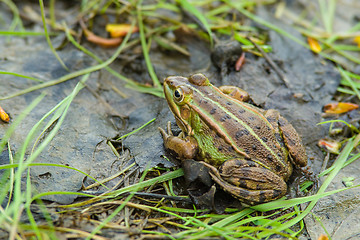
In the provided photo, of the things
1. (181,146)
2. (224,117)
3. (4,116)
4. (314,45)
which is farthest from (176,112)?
(314,45)

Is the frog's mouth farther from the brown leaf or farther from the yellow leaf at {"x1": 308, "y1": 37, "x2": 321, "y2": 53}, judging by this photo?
the yellow leaf at {"x1": 308, "y1": 37, "x2": 321, "y2": 53}

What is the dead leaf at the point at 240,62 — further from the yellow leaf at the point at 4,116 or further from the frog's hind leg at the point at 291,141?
the yellow leaf at the point at 4,116

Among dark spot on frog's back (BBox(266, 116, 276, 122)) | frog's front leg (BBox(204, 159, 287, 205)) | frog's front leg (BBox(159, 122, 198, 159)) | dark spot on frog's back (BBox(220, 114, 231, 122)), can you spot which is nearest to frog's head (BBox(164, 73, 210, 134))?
frog's front leg (BBox(159, 122, 198, 159))

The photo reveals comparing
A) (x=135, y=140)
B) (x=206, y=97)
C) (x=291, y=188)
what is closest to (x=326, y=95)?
(x=291, y=188)

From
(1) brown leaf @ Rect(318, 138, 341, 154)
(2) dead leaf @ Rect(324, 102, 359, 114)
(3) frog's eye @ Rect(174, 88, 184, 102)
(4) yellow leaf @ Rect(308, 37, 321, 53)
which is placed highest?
(3) frog's eye @ Rect(174, 88, 184, 102)

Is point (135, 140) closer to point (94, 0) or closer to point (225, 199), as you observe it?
point (225, 199)

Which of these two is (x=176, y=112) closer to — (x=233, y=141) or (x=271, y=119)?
(x=233, y=141)

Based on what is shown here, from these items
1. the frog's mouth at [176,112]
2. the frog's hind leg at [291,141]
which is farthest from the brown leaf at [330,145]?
the frog's mouth at [176,112]
